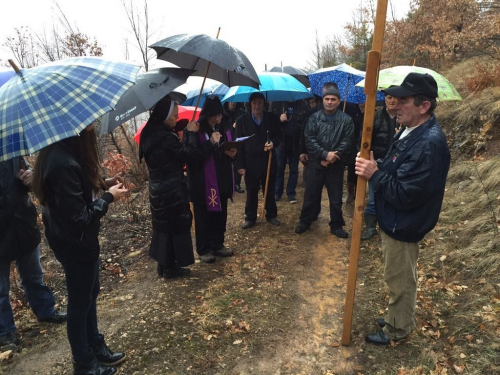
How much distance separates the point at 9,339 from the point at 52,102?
252cm

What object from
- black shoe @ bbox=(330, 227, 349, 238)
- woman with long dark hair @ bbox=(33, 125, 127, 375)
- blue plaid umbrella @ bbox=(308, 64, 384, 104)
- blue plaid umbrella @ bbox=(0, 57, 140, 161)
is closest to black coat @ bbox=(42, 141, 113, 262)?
woman with long dark hair @ bbox=(33, 125, 127, 375)

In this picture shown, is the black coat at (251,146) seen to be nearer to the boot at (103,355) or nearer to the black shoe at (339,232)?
the black shoe at (339,232)

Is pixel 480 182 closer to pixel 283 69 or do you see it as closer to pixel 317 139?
pixel 317 139

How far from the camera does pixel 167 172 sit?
144 inches

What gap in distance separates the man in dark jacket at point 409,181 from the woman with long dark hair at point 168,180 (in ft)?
6.53

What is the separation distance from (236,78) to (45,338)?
3.74 metres

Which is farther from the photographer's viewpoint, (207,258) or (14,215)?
(207,258)

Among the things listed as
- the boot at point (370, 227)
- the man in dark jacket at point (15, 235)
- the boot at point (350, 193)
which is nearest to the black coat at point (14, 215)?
the man in dark jacket at point (15, 235)

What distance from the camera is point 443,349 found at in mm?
2859

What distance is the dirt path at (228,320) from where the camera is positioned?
9.43 ft

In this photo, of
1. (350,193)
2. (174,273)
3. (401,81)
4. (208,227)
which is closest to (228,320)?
(174,273)

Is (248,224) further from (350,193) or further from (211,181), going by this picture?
(350,193)

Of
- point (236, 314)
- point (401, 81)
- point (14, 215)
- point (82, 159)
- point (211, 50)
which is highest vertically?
point (211, 50)

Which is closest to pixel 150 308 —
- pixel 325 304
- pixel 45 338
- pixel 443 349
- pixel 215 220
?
pixel 45 338
